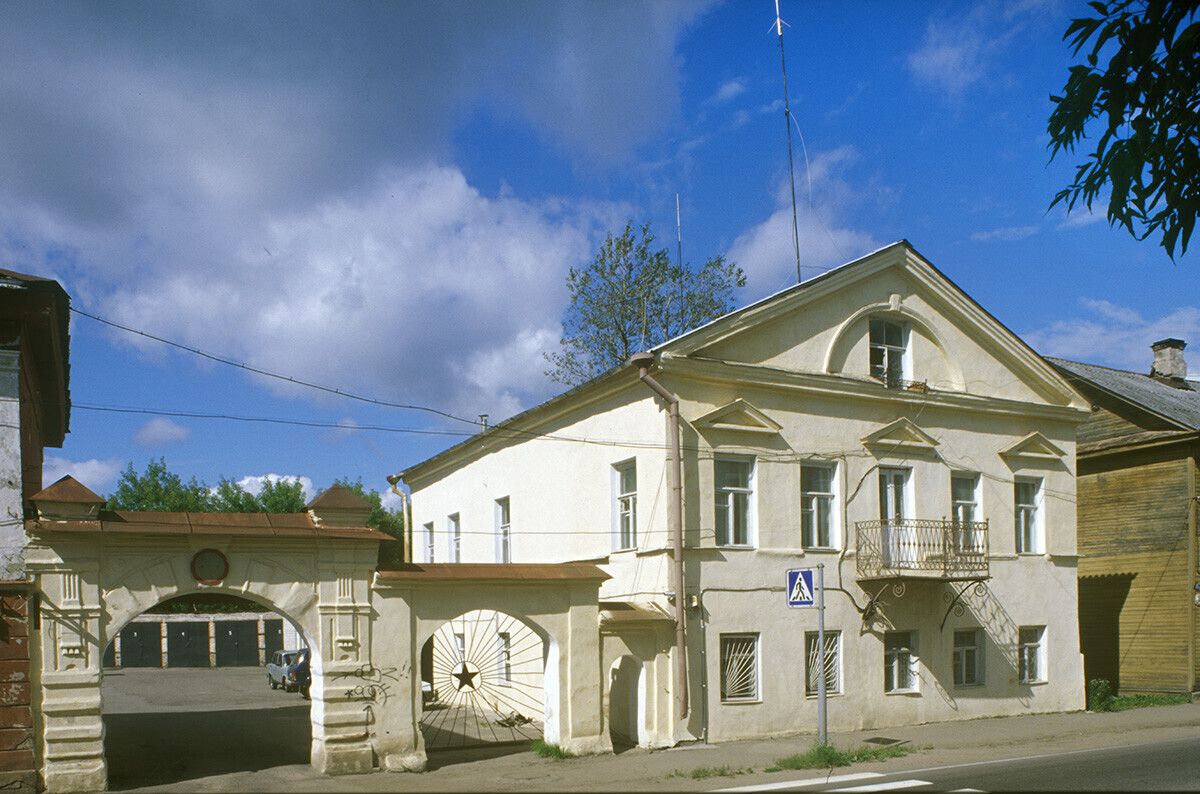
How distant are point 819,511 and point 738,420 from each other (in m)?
2.63

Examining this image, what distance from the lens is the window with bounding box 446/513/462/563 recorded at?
27609mm

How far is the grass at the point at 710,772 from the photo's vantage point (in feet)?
45.5

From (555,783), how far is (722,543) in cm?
606

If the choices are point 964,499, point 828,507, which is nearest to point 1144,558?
point 964,499

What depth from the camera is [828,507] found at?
19516 mm

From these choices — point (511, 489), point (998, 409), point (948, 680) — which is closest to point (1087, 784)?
point (948, 680)

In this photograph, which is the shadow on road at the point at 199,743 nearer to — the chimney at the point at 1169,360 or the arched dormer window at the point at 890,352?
the arched dormer window at the point at 890,352

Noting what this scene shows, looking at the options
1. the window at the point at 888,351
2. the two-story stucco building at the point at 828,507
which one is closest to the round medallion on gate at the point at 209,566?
the two-story stucco building at the point at 828,507

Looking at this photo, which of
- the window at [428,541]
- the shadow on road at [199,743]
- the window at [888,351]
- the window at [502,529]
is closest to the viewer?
the shadow on road at [199,743]

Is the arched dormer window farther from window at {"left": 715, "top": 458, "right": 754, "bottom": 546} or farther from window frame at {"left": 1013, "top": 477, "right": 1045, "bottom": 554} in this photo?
window at {"left": 715, "top": 458, "right": 754, "bottom": 546}

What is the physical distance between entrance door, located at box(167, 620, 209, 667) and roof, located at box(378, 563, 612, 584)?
33036 mm

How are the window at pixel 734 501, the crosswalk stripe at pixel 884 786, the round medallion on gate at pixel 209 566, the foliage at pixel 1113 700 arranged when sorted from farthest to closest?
1. the foliage at pixel 1113 700
2. the window at pixel 734 501
3. the round medallion on gate at pixel 209 566
4. the crosswalk stripe at pixel 884 786

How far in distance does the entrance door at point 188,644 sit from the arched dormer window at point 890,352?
34.2 metres

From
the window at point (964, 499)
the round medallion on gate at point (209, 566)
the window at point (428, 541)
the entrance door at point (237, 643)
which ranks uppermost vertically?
the window at point (964, 499)
